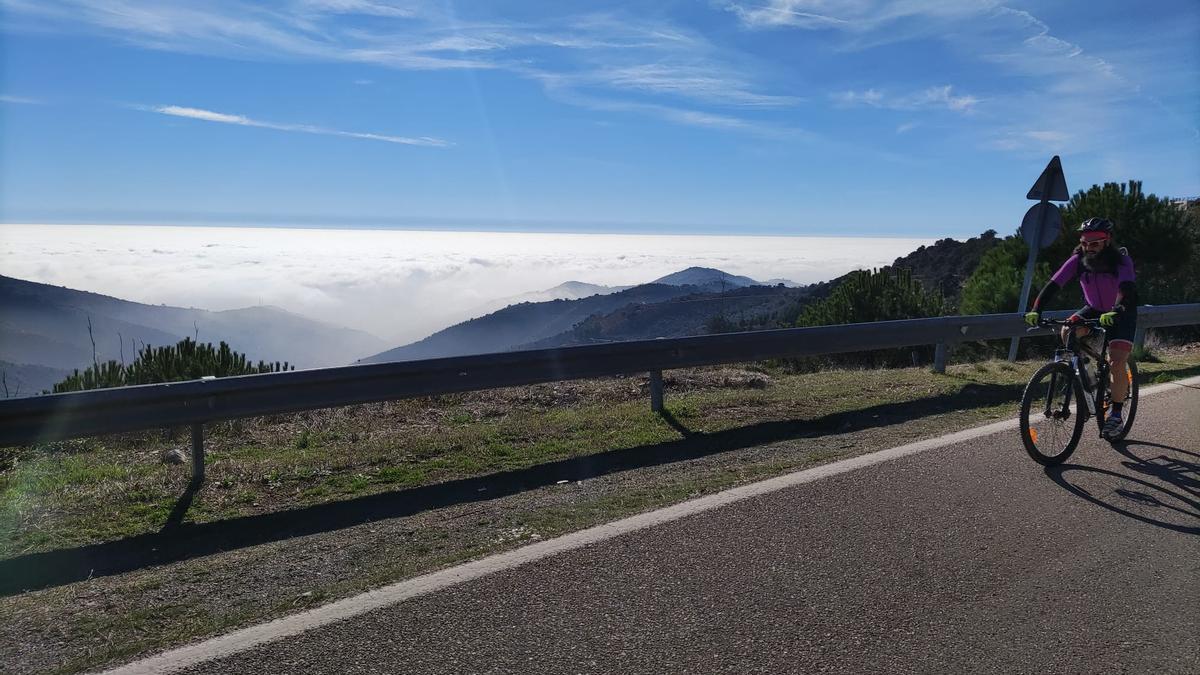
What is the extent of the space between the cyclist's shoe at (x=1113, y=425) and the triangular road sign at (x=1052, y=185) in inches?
250

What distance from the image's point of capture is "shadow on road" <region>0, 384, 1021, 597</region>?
466 centimetres

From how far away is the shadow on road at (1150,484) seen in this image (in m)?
5.21

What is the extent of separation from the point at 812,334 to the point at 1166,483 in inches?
169

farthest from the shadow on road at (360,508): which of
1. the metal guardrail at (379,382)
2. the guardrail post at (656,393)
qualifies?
the metal guardrail at (379,382)

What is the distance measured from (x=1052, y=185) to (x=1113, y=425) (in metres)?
6.56

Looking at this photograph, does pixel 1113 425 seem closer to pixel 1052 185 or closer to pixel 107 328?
pixel 1052 185

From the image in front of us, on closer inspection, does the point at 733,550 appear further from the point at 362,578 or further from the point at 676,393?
the point at 676,393

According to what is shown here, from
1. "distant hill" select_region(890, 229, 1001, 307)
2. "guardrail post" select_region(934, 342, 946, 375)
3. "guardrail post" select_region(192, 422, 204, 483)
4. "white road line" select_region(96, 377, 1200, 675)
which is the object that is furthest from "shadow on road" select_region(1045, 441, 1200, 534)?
"distant hill" select_region(890, 229, 1001, 307)

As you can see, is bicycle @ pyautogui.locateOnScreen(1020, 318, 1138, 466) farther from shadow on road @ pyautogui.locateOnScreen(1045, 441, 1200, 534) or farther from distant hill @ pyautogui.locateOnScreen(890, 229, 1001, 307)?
distant hill @ pyautogui.locateOnScreen(890, 229, 1001, 307)

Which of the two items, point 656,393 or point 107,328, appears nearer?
point 656,393

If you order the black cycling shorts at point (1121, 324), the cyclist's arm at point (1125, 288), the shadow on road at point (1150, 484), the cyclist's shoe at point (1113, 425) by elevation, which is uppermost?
the cyclist's arm at point (1125, 288)

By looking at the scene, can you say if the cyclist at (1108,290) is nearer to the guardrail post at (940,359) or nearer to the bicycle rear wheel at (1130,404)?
the bicycle rear wheel at (1130,404)

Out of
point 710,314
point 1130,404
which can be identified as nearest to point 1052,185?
point 1130,404

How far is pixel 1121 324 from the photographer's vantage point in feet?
21.3
